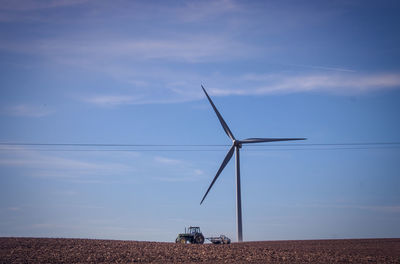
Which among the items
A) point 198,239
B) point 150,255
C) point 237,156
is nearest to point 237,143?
point 237,156

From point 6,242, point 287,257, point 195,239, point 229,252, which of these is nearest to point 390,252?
Result: point 287,257

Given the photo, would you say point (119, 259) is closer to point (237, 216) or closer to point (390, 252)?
point (237, 216)

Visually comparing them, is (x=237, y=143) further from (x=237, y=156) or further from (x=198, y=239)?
(x=198, y=239)

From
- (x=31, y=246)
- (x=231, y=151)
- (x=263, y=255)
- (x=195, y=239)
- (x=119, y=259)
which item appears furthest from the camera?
(x=231, y=151)

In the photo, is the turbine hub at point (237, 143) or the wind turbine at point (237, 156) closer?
the wind turbine at point (237, 156)

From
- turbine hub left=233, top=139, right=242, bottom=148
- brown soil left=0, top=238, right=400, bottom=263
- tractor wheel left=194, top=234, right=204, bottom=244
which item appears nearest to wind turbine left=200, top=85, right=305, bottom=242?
turbine hub left=233, top=139, right=242, bottom=148

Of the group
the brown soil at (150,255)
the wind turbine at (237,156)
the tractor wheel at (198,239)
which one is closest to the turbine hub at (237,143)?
the wind turbine at (237,156)

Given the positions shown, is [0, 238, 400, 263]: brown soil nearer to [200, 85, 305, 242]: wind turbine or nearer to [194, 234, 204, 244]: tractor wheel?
[194, 234, 204, 244]: tractor wheel

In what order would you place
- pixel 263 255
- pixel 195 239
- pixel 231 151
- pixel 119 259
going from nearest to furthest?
pixel 119 259 → pixel 263 255 → pixel 195 239 → pixel 231 151

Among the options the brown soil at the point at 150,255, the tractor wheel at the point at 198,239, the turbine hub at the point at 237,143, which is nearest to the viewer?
the brown soil at the point at 150,255

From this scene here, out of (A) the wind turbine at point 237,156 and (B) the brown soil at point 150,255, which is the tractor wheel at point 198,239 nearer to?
(A) the wind turbine at point 237,156

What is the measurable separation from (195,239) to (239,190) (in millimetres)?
8423

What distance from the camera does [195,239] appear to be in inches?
2383

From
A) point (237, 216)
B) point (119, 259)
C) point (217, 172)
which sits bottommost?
point (119, 259)
